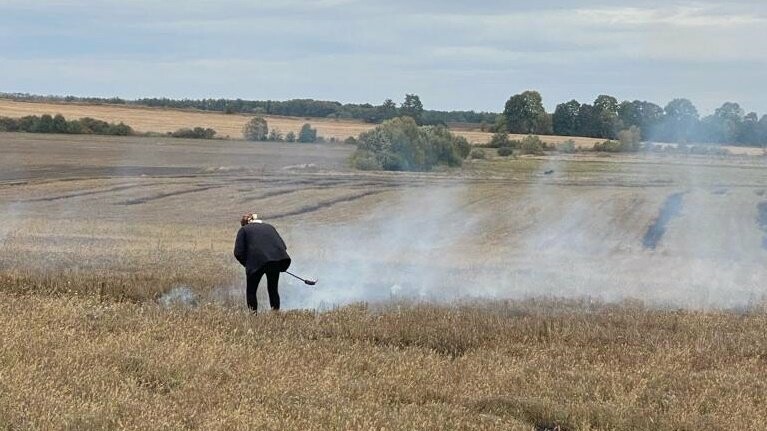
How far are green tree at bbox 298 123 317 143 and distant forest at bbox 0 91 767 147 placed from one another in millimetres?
7430

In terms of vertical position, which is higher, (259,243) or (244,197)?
(259,243)

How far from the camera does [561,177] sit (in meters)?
50.8

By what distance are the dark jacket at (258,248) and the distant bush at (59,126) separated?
77.3m

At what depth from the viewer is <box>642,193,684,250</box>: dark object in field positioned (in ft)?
98.0

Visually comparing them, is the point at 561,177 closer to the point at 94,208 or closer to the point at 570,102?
the point at 570,102

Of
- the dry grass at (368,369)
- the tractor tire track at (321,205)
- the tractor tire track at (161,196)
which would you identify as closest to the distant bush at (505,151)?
the tractor tire track at (321,205)

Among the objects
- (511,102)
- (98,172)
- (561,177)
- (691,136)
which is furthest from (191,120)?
(691,136)

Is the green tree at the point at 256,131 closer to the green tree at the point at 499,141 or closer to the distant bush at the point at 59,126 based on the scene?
the distant bush at the point at 59,126

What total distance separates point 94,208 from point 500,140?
1682 inches

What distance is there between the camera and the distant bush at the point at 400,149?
58.5m

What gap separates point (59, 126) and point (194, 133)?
39.2 ft

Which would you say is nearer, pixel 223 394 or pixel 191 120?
pixel 223 394

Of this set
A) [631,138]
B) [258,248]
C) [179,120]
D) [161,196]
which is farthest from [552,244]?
[179,120]

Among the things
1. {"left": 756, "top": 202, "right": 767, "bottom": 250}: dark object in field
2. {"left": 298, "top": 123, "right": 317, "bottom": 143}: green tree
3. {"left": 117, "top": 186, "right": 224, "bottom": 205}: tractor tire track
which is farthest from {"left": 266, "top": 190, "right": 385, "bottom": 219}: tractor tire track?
{"left": 298, "top": 123, "right": 317, "bottom": 143}: green tree
